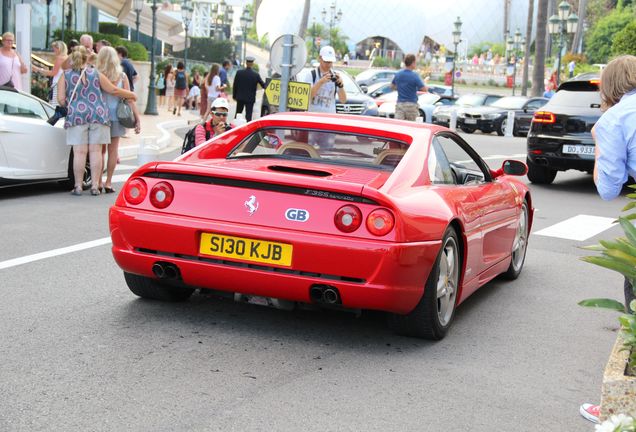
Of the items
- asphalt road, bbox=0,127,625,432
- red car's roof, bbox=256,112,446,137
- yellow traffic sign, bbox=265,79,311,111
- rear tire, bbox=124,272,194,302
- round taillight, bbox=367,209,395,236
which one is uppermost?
yellow traffic sign, bbox=265,79,311,111

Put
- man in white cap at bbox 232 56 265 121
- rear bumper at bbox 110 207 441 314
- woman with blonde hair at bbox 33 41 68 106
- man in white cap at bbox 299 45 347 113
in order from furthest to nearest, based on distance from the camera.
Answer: man in white cap at bbox 232 56 265 121 < woman with blonde hair at bbox 33 41 68 106 < man in white cap at bbox 299 45 347 113 < rear bumper at bbox 110 207 441 314

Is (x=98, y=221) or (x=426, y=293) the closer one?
(x=426, y=293)

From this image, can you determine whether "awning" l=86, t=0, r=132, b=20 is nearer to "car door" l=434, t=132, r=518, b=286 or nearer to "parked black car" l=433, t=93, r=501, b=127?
"parked black car" l=433, t=93, r=501, b=127

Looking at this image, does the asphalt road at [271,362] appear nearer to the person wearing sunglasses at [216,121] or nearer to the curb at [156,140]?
the person wearing sunglasses at [216,121]

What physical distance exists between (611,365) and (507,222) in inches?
143

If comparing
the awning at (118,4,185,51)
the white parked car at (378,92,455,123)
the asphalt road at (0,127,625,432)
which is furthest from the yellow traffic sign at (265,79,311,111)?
the awning at (118,4,185,51)

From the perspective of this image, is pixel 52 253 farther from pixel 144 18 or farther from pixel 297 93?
pixel 144 18

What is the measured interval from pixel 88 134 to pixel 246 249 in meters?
7.06

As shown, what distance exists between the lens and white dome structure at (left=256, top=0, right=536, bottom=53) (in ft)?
521

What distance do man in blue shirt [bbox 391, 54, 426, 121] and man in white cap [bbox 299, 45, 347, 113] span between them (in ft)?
16.1

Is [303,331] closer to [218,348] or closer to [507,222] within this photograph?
[218,348]

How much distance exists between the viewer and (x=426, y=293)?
588 centimetres

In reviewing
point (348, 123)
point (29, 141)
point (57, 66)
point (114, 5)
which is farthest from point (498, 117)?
point (348, 123)

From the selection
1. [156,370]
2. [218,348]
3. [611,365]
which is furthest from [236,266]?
[611,365]
